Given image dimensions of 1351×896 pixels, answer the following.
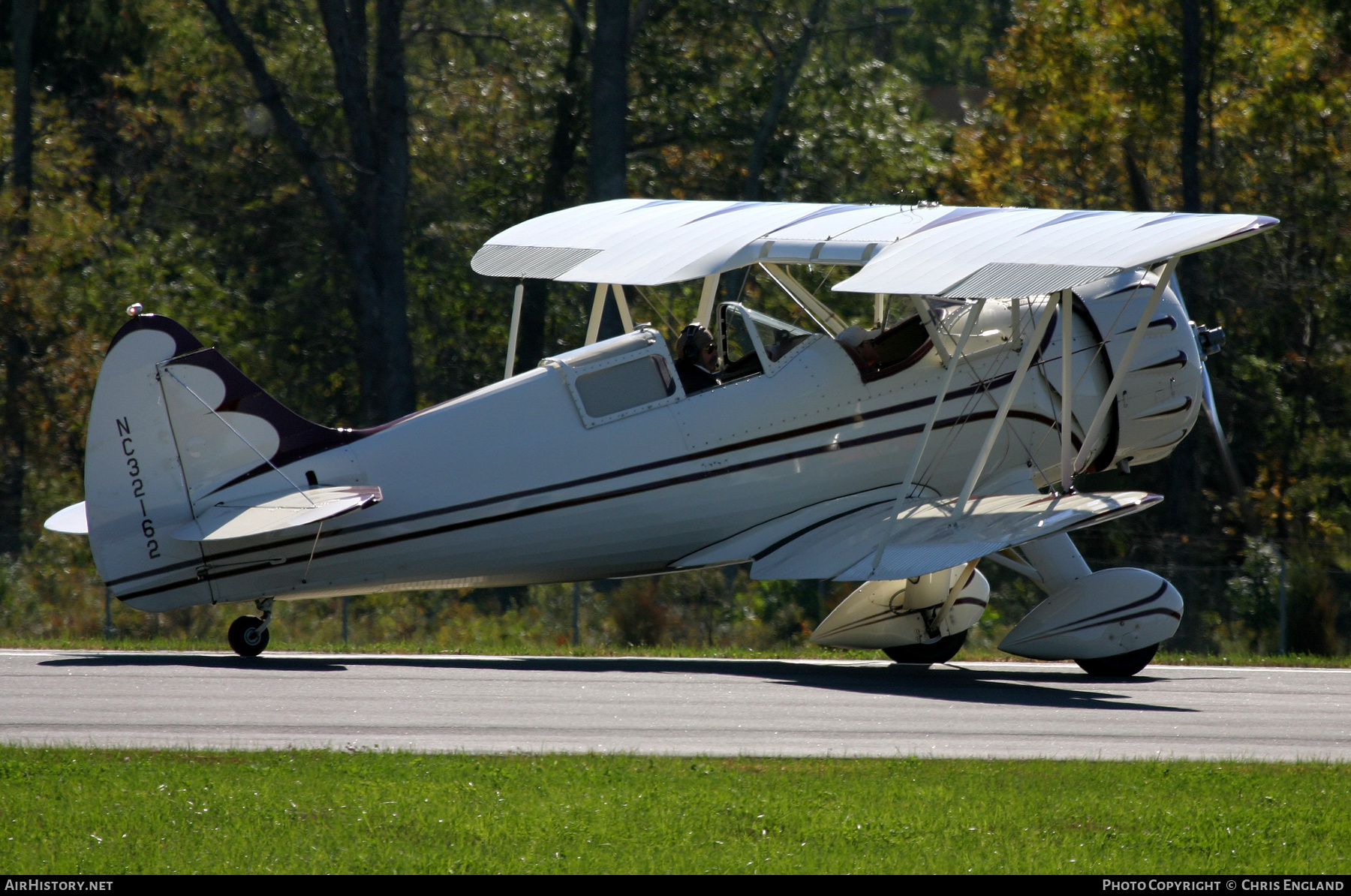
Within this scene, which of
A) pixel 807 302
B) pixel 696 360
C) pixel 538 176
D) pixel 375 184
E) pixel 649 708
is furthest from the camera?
pixel 538 176

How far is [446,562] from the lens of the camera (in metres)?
12.4

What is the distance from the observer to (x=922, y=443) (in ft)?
41.2

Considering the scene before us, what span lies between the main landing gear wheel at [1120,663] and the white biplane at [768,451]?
0.03 m

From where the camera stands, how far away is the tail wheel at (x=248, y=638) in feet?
42.4

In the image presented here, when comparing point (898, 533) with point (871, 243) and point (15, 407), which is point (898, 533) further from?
point (15, 407)

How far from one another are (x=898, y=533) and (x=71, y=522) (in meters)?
6.40

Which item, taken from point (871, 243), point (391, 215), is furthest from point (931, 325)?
point (391, 215)

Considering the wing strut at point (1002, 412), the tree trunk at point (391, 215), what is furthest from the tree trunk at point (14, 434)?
the wing strut at point (1002, 412)

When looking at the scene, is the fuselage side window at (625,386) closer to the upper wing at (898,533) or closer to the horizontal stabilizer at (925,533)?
the upper wing at (898,533)

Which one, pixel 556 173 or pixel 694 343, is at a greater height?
pixel 556 173

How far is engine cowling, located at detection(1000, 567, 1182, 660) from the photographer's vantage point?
1270 centimetres

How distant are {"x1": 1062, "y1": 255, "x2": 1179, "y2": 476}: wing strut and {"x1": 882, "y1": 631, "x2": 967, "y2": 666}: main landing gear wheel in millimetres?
1877

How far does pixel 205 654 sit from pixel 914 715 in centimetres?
620

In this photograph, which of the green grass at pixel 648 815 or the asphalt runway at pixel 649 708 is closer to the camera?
the green grass at pixel 648 815
